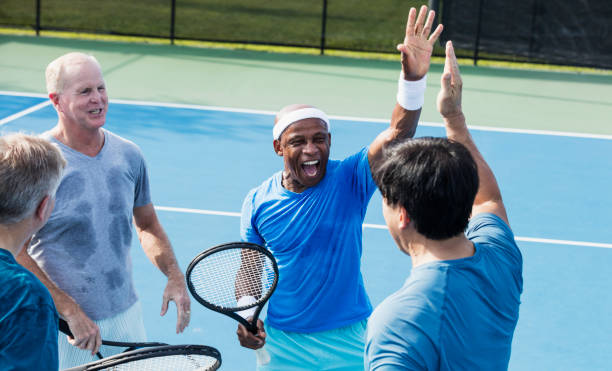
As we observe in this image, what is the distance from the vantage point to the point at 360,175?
3.93 metres

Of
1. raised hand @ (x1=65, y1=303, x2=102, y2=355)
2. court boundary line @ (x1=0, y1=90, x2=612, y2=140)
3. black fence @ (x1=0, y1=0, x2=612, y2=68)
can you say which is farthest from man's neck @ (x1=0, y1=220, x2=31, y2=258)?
black fence @ (x1=0, y1=0, x2=612, y2=68)

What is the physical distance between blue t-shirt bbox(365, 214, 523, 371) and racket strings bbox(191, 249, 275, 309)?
1.38 metres

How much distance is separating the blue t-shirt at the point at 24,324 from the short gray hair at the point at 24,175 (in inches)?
7.5

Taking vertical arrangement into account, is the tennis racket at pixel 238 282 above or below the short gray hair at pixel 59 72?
below

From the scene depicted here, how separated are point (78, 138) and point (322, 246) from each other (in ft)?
4.23

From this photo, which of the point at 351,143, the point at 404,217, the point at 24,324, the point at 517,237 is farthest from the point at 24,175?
the point at 351,143

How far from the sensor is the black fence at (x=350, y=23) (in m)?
15.7

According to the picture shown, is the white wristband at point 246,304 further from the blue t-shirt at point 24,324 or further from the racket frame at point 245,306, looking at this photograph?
the blue t-shirt at point 24,324

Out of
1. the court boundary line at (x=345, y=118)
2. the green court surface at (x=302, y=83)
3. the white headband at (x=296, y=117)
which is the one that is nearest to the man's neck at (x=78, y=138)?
the white headband at (x=296, y=117)

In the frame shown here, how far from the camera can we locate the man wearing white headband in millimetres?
3936

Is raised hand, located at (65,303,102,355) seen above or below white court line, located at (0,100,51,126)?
above

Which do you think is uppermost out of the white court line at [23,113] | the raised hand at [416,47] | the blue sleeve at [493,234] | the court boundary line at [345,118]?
the raised hand at [416,47]

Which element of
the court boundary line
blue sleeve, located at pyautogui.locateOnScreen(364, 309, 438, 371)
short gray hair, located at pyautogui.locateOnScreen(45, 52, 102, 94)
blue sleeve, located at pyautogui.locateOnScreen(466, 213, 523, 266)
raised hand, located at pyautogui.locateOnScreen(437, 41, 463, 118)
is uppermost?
raised hand, located at pyautogui.locateOnScreen(437, 41, 463, 118)

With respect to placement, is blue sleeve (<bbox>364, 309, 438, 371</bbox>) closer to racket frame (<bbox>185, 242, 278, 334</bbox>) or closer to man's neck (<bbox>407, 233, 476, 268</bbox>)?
man's neck (<bbox>407, 233, 476, 268</bbox>)
